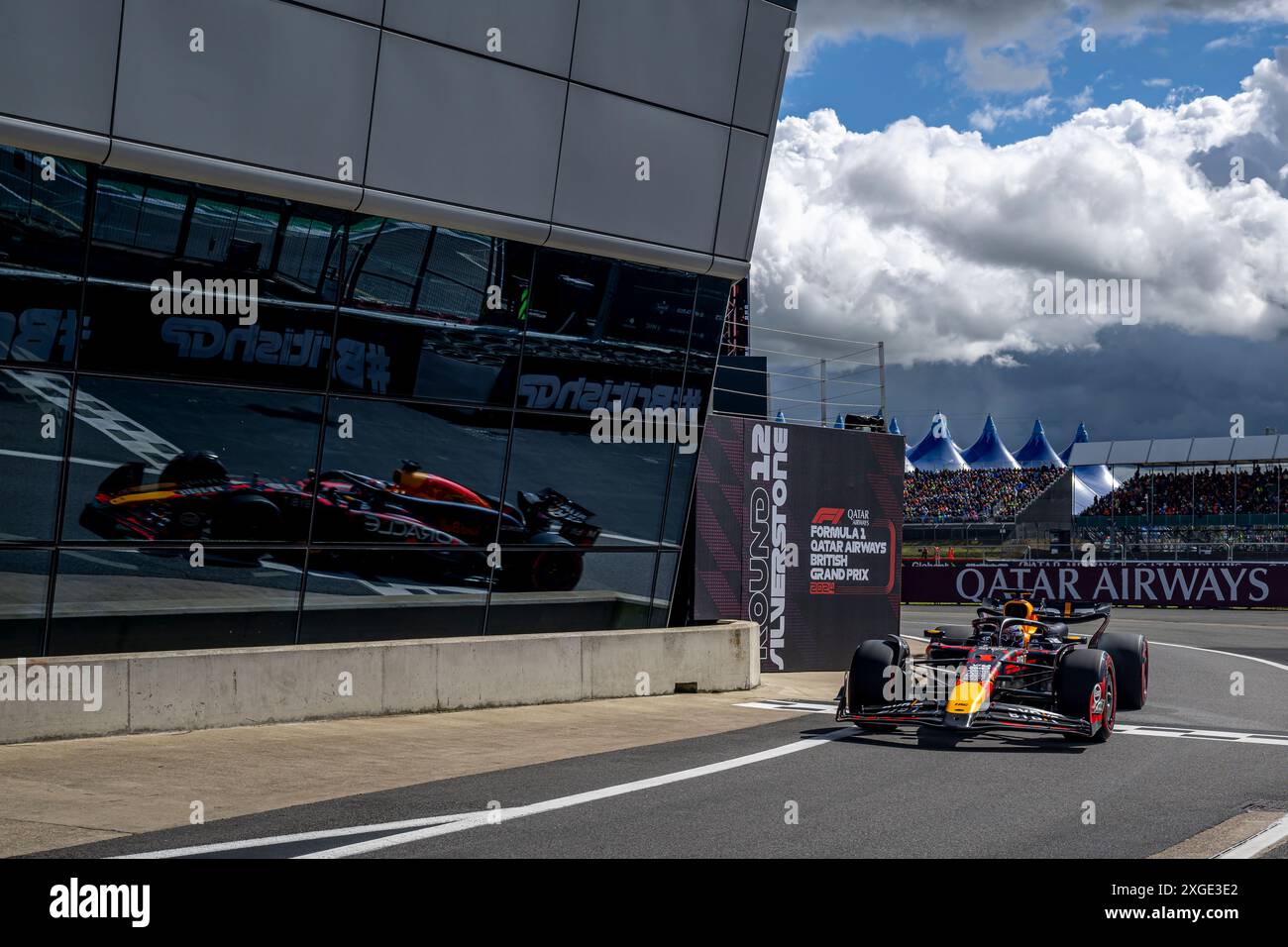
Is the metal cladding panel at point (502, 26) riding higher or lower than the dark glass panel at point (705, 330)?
higher

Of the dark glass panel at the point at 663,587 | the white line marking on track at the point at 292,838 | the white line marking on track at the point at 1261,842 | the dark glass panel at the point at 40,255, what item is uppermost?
the dark glass panel at the point at 40,255

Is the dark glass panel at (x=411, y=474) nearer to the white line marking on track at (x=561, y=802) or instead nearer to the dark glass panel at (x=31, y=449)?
the dark glass panel at (x=31, y=449)

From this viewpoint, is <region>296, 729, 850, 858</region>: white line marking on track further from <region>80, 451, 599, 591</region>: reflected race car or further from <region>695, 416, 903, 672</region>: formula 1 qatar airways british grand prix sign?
<region>695, 416, 903, 672</region>: formula 1 qatar airways british grand prix sign

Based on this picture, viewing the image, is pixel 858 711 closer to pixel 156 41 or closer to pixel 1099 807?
pixel 1099 807

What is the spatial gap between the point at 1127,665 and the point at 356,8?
1057cm

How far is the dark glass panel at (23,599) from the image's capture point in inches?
436

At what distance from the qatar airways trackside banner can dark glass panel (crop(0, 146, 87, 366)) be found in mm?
29860

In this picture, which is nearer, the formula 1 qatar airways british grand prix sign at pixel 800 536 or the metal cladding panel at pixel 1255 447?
the formula 1 qatar airways british grand prix sign at pixel 800 536

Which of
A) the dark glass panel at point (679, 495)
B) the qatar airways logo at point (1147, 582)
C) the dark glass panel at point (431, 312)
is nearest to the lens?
the dark glass panel at point (431, 312)

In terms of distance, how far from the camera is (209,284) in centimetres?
1195

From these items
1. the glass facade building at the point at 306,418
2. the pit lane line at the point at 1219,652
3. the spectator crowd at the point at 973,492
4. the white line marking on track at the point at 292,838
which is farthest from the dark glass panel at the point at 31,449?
the spectator crowd at the point at 973,492

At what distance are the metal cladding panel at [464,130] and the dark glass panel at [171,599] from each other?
13.4 feet

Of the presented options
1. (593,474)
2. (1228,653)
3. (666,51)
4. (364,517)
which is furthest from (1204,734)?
(1228,653)

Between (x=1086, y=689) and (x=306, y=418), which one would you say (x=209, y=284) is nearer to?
(x=306, y=418)
